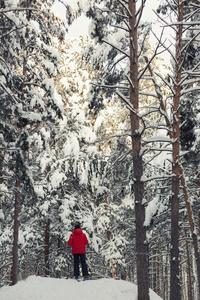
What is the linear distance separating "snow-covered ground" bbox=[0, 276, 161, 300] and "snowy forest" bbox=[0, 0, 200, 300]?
38.8 inches

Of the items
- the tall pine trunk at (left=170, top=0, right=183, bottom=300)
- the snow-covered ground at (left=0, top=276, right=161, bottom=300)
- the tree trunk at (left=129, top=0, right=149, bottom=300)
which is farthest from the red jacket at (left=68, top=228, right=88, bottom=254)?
the tall pine trunk at (left=170, top=0, right=183, bottom=300)

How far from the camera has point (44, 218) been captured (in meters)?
13.3

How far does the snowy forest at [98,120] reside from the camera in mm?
8234

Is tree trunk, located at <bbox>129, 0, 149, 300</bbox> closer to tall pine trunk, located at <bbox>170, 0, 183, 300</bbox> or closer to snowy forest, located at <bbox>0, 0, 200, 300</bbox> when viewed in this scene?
snowy forest, located at <bbox>0, 0, 200, 300</bbox>

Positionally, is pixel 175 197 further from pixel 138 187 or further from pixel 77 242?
pixel 77 242

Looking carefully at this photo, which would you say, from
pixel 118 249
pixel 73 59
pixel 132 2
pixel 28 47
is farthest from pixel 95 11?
pixel 118 249

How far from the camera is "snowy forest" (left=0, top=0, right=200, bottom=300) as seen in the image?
8.23 m

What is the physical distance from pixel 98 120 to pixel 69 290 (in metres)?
8.84

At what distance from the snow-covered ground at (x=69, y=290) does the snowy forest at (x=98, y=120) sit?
3.23 ft

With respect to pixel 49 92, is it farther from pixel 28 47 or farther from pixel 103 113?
pixel 103 113

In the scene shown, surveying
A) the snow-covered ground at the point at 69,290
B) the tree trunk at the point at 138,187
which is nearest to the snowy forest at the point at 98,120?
the tree trunk at the point at 138,187

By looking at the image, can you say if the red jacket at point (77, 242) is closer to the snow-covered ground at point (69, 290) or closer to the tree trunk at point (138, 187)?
the snow-covered ground at point (69, 290)

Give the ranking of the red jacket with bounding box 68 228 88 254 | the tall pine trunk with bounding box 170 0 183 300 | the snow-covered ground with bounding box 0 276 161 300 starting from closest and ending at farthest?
1. the snow-covered ground with bounding box 0 276 161 300
2. the tall pine trunk with bounding box 170 0 183 300
3. the red jacket with bounding box 68 228 88 254

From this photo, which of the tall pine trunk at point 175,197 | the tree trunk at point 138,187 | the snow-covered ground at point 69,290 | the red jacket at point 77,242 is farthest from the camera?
the red jacket at point 77,242
